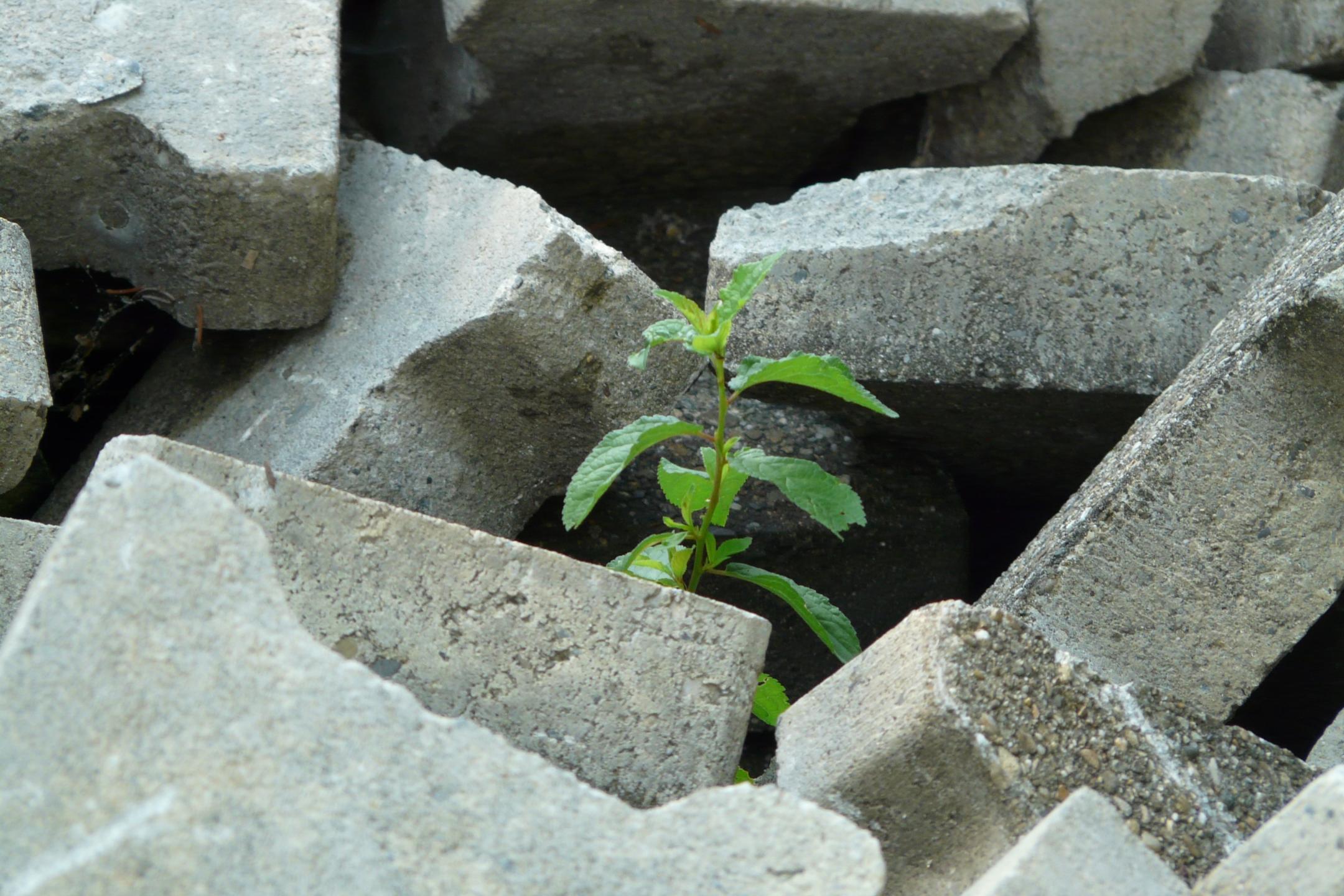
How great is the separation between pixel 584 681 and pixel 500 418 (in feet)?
2.11

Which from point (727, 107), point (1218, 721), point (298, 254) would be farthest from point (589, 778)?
point (727, 107)

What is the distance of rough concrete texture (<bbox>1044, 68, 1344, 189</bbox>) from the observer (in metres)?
2.45

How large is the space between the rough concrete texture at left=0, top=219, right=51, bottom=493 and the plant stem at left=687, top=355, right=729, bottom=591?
71 centimetres

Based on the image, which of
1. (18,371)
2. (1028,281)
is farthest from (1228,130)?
A: (18,371)

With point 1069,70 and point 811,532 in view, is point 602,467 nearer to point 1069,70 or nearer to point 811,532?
point 811,532

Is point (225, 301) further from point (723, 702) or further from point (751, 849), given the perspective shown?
point (751, 849)

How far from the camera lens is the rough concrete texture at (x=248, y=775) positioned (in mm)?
871

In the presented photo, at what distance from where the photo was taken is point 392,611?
4.11ft

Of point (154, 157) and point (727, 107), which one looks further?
point (727, 107)

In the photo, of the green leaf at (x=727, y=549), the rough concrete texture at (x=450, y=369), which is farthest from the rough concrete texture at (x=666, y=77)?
the green leaf at (x=727, y=549)

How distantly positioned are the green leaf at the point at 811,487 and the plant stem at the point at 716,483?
0.09ft

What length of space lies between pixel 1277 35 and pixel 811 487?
1.72m

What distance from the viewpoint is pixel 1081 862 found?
100 centimetres

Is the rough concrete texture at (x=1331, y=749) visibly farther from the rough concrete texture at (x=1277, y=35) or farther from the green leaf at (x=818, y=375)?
the rough concrete texture at (x=1277, y=35)
